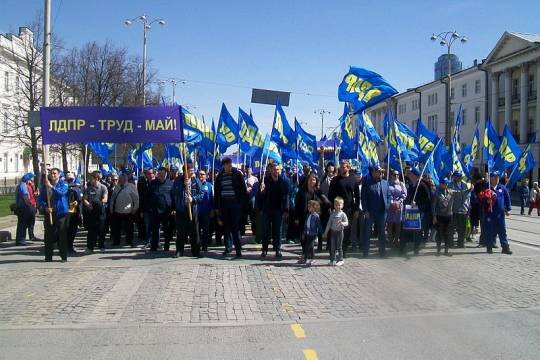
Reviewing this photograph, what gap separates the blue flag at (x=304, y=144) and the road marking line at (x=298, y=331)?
467 inches

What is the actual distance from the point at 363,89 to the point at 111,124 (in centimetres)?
556

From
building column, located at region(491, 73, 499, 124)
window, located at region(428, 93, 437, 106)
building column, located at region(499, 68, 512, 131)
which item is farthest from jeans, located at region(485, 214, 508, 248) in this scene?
window, located at region(428, 93, 437, 106)

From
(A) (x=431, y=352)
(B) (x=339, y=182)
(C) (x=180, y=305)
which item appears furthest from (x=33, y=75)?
(A) (x=431, y=352)

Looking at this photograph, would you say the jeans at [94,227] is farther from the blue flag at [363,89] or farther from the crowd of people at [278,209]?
the blue flag at [363,89]

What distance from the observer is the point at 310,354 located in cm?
504

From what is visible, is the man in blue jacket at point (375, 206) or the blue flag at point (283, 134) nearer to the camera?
the man in blue jacket at point (375, 206)

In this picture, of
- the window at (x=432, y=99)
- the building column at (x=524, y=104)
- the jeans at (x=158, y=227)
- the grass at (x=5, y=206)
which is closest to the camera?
the jeans at (x=158, y=227)

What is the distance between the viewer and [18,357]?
4996 mm

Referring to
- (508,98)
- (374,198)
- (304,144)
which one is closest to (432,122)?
(508,98)

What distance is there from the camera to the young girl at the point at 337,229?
31.7 feet

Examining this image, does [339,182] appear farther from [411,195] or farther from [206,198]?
[206,198]

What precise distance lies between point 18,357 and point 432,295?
5221mm

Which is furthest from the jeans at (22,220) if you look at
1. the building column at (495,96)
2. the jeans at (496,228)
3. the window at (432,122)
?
the window at (432,122)

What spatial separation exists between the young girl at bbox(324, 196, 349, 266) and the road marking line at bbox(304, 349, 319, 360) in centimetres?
462
